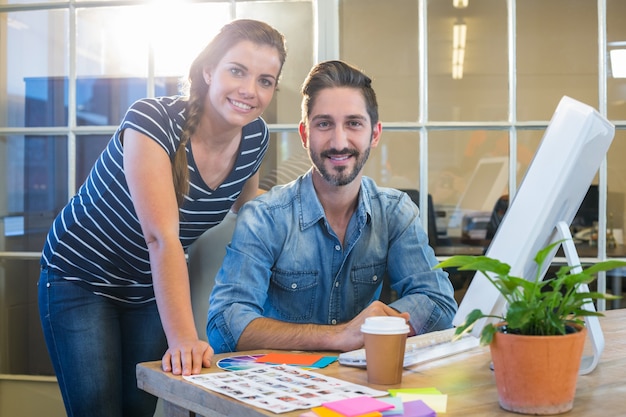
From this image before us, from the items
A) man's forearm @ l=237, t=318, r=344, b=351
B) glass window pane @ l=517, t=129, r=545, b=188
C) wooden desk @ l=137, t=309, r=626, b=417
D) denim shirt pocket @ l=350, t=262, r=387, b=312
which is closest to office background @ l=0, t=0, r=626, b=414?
glass window pane @ l=517, t=129, r=545, b=188

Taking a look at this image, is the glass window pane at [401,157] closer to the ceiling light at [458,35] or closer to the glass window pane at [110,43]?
the ceiling light at [458,35]

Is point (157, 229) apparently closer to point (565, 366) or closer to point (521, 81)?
point (565, 366)

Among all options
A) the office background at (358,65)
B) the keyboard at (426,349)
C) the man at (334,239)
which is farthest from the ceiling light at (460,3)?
the keyboard at (426,349)

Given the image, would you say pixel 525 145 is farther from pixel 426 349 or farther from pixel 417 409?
pixel 417 409

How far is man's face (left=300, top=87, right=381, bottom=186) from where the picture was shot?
172cm

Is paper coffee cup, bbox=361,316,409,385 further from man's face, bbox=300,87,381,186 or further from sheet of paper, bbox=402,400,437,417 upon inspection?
man's face, bbox=300,87,381,186

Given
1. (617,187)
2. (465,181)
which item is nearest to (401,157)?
(465,181)

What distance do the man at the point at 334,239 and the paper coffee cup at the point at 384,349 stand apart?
0.48 meters

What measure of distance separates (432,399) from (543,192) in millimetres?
362

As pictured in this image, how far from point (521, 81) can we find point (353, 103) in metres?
1.23

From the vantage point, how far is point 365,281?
68.6 inches

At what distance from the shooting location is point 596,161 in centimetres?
122

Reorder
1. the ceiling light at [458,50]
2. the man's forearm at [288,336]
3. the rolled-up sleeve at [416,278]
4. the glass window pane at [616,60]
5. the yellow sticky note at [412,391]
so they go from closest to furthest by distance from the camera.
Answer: the yellow sticky note at [412,391]
the man's forearm at [288,336]
the rolled-up sleeve at [416,278]
the glass window pane at [616,60]
the ceiling light at [458,50]

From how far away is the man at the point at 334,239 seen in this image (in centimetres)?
162
